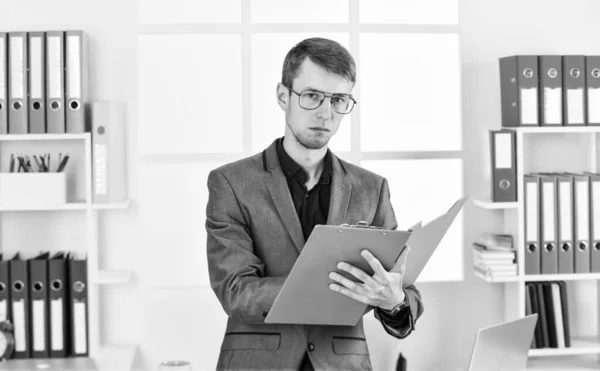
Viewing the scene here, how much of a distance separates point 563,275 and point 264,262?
1713mm

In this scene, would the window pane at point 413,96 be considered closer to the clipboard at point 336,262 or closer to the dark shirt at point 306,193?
the dark shirt at point 306,193

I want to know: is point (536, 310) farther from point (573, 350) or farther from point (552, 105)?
point (552, 105)

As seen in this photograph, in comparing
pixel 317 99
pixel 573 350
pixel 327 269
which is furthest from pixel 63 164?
pixel 573 350

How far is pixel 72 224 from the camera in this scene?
3.34 m

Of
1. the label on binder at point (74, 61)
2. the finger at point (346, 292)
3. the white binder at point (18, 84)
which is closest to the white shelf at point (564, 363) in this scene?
the finger at point (346, 292)

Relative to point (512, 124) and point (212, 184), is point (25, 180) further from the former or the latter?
point (512, 124)

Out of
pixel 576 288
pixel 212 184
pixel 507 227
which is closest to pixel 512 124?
pixel 507 227

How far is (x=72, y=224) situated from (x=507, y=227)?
185cm

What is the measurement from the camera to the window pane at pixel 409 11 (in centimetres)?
345

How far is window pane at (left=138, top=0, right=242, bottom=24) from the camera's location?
3342 millimetres

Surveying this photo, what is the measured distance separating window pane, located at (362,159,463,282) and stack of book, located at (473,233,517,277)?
136 millimetres

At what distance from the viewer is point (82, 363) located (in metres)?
3.10

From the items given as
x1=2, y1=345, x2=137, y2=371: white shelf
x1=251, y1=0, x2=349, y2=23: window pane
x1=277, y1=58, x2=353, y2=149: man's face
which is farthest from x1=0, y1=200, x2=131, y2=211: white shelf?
x1=277, y1=58, x2=353, y2=149: man's face

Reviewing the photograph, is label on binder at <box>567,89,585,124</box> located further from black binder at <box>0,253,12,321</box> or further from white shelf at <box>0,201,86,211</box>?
black binder at <box>0,253,12,321</box>
